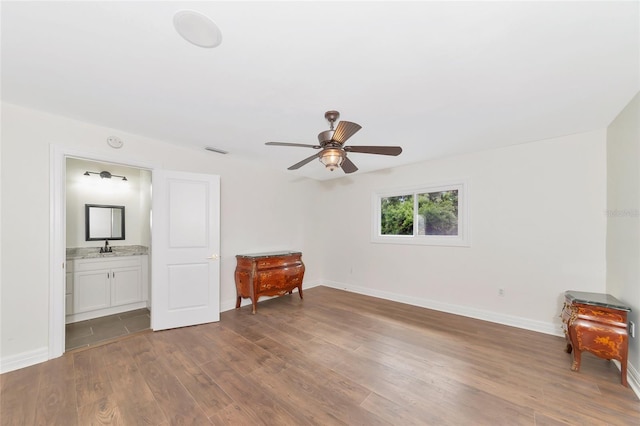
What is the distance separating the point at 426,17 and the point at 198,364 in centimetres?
324

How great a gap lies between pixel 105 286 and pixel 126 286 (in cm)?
26

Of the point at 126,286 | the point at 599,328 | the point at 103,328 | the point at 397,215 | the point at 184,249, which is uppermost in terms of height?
the point at 397,215

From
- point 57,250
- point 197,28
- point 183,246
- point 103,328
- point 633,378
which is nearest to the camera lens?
point 197,28

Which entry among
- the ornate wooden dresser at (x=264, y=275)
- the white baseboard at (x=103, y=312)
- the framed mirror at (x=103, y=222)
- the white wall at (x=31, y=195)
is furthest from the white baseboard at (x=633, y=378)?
the framed mirror at (x=103, y=222)

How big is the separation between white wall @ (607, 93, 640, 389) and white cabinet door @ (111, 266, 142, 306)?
19.1 feet

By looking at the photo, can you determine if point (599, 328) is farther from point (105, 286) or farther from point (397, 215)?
point (105, 286)

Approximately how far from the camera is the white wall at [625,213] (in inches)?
82.8

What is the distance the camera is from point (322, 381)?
210 cm

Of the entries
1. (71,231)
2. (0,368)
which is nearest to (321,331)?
(0,368)

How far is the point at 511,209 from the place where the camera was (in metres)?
3.34

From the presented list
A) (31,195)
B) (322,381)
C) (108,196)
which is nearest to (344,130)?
(322,381)

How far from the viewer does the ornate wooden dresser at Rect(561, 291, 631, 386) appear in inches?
81.7

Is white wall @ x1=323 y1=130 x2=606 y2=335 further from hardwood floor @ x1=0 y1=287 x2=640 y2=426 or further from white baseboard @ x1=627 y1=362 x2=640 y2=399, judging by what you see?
white baseboard @ x1=627 y1=362 x2=640 y2=399

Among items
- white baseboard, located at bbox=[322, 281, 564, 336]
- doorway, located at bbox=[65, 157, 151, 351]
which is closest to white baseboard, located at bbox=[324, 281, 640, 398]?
white baseboard, located at bbox=[322, 281, 564, 336]
